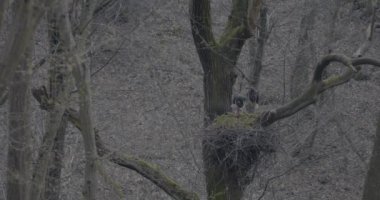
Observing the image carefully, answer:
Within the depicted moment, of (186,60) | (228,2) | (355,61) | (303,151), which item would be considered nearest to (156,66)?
(186,60)

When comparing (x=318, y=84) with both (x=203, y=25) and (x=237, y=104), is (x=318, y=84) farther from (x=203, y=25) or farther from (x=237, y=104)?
(x=203, y=25)

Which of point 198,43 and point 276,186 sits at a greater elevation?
point 198,43

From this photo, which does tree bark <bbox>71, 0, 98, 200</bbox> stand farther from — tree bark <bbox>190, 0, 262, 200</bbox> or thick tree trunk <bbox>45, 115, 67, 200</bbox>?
tree bark <bbox>190, 0, 262, 200</bbox>

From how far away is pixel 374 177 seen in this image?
868 centimetres

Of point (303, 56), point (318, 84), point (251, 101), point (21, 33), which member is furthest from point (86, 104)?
point (303, 56)

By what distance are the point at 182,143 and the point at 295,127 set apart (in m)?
2.73

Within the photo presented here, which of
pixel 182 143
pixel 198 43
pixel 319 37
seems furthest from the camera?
pixel 319 37

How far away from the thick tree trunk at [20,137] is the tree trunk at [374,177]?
415 centimetres

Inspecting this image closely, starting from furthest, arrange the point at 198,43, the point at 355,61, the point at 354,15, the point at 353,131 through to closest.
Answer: the point at 354,15, the point at 353,131, the point at 198,43, the point at 355,61

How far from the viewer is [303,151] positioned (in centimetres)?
1705

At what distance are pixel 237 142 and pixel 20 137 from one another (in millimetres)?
2422

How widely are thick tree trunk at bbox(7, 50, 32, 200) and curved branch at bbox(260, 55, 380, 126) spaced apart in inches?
108

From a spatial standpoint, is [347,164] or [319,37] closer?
[347,164]

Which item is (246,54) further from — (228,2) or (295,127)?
(295,127)
